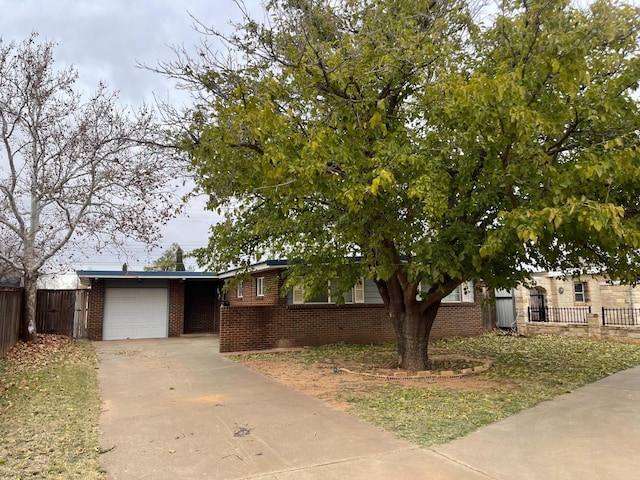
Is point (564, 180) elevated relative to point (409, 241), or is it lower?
elevated

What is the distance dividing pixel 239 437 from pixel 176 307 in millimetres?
14901

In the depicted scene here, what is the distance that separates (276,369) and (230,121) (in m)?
6.07

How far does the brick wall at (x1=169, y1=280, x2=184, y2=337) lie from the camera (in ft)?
63.8

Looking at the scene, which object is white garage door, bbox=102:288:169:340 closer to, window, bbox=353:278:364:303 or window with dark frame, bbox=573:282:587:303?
window, bbox=353:278:364:303

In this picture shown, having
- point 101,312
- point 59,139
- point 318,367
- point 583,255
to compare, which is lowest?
point 318,367

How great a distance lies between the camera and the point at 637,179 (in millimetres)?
6582

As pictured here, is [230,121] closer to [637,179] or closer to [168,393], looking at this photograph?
[168,393]

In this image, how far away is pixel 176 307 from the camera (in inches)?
771

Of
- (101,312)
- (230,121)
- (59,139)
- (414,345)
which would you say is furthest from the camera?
(101,312)

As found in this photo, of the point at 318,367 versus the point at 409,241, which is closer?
the point at 409,241

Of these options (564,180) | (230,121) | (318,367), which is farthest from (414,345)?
(230,121)

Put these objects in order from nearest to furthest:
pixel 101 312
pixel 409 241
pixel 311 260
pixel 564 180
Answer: pixel 564 180 → pixel 409 241 → pixel 311 260 → pixel 101 312

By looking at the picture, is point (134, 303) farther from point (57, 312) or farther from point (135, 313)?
point (57, 312)

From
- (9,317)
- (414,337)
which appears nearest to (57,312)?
(9,317)
